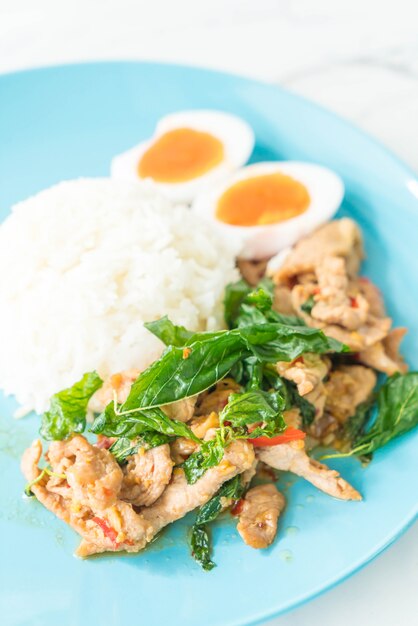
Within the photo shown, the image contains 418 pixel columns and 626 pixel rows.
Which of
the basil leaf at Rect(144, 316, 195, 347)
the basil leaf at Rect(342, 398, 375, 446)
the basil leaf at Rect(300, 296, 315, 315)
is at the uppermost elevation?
the basil leaf at Rect(144, 316, 195, 347)

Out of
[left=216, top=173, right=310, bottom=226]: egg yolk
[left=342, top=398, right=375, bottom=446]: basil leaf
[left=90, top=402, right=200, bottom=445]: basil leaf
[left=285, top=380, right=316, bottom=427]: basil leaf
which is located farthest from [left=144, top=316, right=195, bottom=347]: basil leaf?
[left=216, top=173, right=310, bottom=226]: egg yolk

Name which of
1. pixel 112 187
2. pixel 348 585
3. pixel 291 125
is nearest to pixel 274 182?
pixel 291 125

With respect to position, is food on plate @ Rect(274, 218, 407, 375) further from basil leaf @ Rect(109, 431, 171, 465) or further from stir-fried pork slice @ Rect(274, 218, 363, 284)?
basil leaf @ Rect(109, 431, 171, 465)

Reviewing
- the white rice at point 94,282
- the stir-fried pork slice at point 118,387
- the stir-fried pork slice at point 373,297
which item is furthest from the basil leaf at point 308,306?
the stir-fried pork slice at point 118,387

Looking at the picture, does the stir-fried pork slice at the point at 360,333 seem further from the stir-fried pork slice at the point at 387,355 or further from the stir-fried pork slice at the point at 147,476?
the stir-fried pork slice at the point at 147,476

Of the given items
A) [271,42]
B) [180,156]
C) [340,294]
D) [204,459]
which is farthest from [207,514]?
[271,42]
